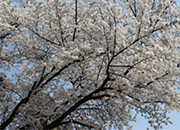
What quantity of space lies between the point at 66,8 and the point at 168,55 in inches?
155

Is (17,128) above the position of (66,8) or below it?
below

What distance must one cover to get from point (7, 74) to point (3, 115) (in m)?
2.12

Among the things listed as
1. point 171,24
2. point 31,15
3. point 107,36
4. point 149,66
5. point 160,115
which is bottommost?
point 160,115

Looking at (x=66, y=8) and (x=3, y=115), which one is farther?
(x=3, y=115)

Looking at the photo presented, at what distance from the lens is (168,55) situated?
4.75m

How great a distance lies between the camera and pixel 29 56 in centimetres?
707

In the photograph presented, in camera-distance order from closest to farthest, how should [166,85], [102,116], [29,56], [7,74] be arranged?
[166,85]
[29,56]
[102,116]
[7,74]

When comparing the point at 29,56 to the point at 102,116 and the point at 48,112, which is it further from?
the point at 102,116

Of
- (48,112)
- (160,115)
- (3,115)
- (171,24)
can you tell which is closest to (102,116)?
(48,112)

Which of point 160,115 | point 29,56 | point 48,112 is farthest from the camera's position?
point 29,56

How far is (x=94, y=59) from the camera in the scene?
15.3 ft

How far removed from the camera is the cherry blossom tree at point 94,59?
4148mm

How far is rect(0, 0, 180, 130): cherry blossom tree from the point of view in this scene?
13.6 ft

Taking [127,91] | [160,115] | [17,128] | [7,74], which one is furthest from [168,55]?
[7,74]
